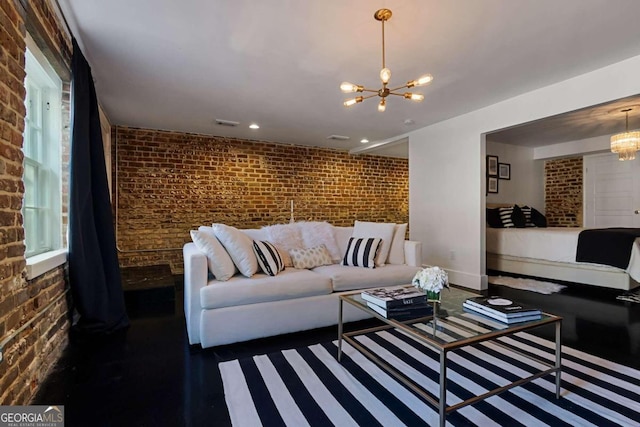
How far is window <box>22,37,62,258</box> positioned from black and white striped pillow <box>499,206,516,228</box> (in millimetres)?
5732

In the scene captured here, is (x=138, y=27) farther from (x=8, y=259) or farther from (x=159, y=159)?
(x=159, y=159)

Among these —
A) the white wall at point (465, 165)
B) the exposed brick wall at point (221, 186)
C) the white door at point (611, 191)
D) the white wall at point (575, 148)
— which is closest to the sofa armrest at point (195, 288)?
the exposed brick wall at point (221, 186)

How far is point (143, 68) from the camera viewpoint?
2.77 metres

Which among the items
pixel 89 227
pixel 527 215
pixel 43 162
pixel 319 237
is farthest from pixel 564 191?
pixel 43 162

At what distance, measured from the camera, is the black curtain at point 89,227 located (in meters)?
2.32

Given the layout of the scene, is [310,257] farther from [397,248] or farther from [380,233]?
[397,248]

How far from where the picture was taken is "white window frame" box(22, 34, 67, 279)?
6.66 ft

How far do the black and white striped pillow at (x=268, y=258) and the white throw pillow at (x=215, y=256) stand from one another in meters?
0.24

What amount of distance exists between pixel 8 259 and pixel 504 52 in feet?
11.2

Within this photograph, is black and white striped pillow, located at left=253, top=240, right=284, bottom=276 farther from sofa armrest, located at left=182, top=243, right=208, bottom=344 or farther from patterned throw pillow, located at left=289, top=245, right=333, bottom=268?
sofa armrest, located at left=182, top=243, right=208, bottom=344

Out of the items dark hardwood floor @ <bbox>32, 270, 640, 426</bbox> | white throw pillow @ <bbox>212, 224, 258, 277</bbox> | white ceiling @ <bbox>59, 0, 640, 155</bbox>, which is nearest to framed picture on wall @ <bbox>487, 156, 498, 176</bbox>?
white ceiling @ <bbox>59, 0, 640, 155</bbox>

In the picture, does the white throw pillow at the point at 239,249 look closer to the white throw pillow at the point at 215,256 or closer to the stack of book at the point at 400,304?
the white throw pillow at the point at 215,256

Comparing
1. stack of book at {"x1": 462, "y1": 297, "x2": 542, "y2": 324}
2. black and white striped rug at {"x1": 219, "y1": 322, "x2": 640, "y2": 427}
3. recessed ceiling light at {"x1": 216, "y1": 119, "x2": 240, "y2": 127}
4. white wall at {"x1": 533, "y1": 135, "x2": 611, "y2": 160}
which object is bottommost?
black and white striped rug at {"x1": 219, "y1": 322, "x2": 640, "y2": 427}

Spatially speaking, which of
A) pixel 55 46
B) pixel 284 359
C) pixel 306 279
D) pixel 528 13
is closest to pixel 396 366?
pixel 284 359
